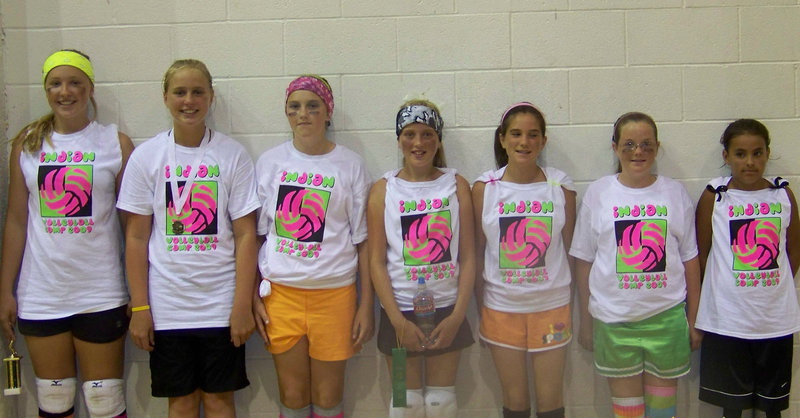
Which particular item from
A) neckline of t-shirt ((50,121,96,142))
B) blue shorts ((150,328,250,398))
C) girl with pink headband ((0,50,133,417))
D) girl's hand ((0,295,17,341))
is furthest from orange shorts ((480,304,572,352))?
girl's hand ((0,295,17,341))

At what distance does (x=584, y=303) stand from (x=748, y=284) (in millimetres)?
670

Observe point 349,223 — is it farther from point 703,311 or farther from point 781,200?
point 781,200

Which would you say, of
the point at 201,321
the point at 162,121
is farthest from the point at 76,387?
the point at 162,121

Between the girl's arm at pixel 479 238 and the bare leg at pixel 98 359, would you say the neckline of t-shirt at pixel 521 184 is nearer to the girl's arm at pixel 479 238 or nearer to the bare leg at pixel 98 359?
the girl's arm at pixel 479 238

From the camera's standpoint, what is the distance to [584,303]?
2.80m

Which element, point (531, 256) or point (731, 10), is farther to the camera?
point (731, 10)

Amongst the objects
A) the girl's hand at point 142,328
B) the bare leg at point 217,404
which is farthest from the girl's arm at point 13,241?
the bare leg at point 217,404

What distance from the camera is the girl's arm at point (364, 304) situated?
2.70m

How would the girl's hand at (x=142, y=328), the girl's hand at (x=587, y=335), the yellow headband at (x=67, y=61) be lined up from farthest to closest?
the girl's hand at (x=587, y=335) → the yellow headband at (x=67, y=61) → the girl's hand at (x=142, y=328)

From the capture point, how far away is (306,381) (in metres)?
2.70

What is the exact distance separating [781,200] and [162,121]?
2737 millimetres

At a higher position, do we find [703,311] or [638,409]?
[703,311]

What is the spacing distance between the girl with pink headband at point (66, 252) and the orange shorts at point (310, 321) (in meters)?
0.67

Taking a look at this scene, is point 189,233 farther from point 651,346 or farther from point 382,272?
point 651,346
